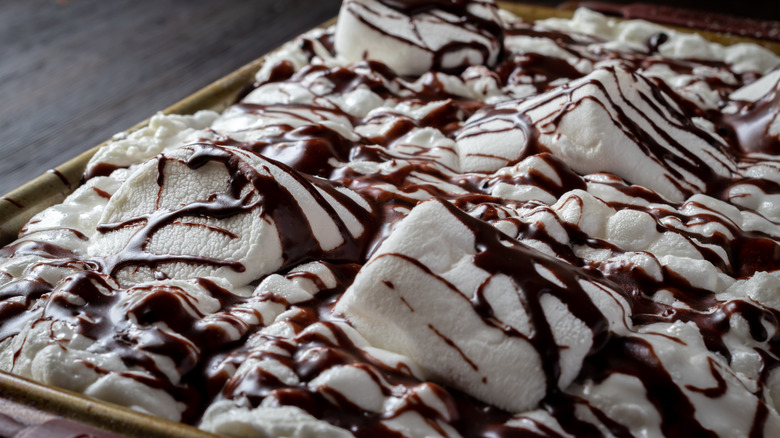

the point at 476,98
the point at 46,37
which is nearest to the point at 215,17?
the point at 46,37

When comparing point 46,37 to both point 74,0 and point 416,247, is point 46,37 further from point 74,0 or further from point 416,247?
point 416,247

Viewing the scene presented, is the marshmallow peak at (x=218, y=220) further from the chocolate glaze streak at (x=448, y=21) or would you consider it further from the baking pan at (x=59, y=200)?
the chocolate glaze streak at (x=448, y=21)

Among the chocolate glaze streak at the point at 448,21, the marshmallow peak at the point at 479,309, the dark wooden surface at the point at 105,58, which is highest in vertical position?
the chocolate glaze streak at the point at 448,21

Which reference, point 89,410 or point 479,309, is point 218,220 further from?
point 479,309

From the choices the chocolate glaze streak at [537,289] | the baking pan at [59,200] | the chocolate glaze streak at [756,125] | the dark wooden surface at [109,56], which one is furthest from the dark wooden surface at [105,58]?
the chocolate glaze streak at [756,125]

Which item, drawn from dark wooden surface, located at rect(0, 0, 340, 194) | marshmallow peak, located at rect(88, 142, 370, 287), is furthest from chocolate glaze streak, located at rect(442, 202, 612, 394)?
dark wooden surface, located at rect(0, 0, 340, 194)

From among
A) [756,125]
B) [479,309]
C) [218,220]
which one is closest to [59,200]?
[218,220]
